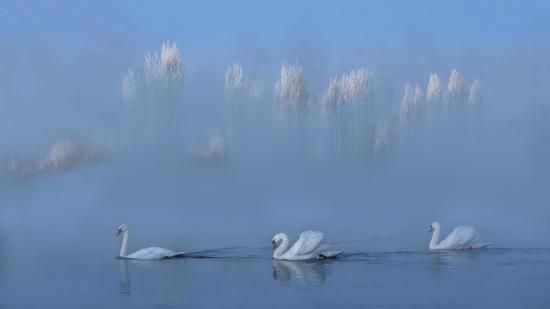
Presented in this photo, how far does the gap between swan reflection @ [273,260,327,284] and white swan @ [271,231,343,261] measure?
22 centimetres

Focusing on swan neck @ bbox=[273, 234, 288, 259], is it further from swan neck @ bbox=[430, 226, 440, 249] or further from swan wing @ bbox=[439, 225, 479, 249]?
swan wing @ bbox=[439, 225, 479, 249]

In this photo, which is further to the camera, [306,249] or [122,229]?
[122,229]

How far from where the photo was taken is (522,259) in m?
18.4

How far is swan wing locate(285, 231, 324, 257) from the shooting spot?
1831cm

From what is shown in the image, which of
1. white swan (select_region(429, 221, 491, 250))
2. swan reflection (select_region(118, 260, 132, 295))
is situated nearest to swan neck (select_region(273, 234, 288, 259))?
swan reflection (select_region(118, 260, 132, 295))

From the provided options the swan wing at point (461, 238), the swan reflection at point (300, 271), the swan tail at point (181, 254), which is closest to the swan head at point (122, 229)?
the swan tail at point (181, 254)

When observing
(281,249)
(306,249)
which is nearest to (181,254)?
(281,249)

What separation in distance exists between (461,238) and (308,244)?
12.4 feet

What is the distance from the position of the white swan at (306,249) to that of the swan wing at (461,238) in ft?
9.19

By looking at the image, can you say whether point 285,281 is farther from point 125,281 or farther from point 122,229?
point 122,229

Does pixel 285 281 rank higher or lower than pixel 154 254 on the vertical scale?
lower

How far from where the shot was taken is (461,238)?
20.3 m

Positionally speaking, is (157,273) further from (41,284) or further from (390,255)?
(390,255)

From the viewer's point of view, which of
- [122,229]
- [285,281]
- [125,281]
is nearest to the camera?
[285,281]
